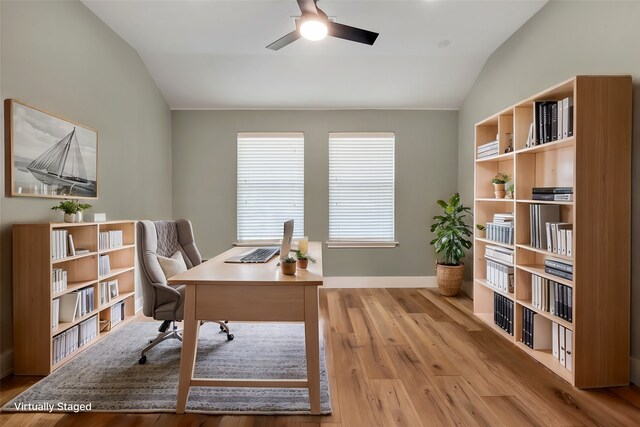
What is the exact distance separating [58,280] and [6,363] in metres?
0.64

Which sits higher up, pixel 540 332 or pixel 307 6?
pixel 307 6

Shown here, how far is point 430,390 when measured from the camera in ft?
6.86

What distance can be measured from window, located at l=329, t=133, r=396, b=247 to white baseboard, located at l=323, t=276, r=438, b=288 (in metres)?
0.55

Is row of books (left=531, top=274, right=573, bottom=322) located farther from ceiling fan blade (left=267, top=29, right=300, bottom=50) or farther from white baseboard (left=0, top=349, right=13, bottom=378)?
white baseboard (left=0, top=349, right=13, bottom=378)

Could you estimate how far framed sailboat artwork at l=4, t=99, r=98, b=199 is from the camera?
2242 mm

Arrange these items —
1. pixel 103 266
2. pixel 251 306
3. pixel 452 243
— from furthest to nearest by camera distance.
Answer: pixel 452 243 → pixel 103 266 → pixel 251 306

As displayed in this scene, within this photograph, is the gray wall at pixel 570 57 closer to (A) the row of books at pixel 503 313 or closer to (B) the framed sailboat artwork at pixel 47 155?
(A) the row of books at pixel 503 313

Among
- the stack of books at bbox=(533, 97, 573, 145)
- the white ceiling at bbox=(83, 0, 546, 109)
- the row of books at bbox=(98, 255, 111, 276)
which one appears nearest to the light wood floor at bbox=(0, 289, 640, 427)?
the row of books at bbox=(98, 255, 111, 276)

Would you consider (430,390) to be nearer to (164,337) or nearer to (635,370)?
(635,370)

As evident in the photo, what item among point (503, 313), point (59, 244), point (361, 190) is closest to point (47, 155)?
point (59, 244)

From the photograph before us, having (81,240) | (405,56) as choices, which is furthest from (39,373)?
(405,56)

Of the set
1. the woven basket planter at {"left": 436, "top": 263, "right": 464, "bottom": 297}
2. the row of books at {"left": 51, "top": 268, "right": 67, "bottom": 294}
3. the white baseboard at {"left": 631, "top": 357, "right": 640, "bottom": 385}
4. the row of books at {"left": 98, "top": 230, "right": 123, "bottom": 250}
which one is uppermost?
the row of books at {"left": 98, "top": 230, "right": 123, "bottom": 250}

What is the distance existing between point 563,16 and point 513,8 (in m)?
0.47

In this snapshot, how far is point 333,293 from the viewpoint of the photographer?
14.5 ft
